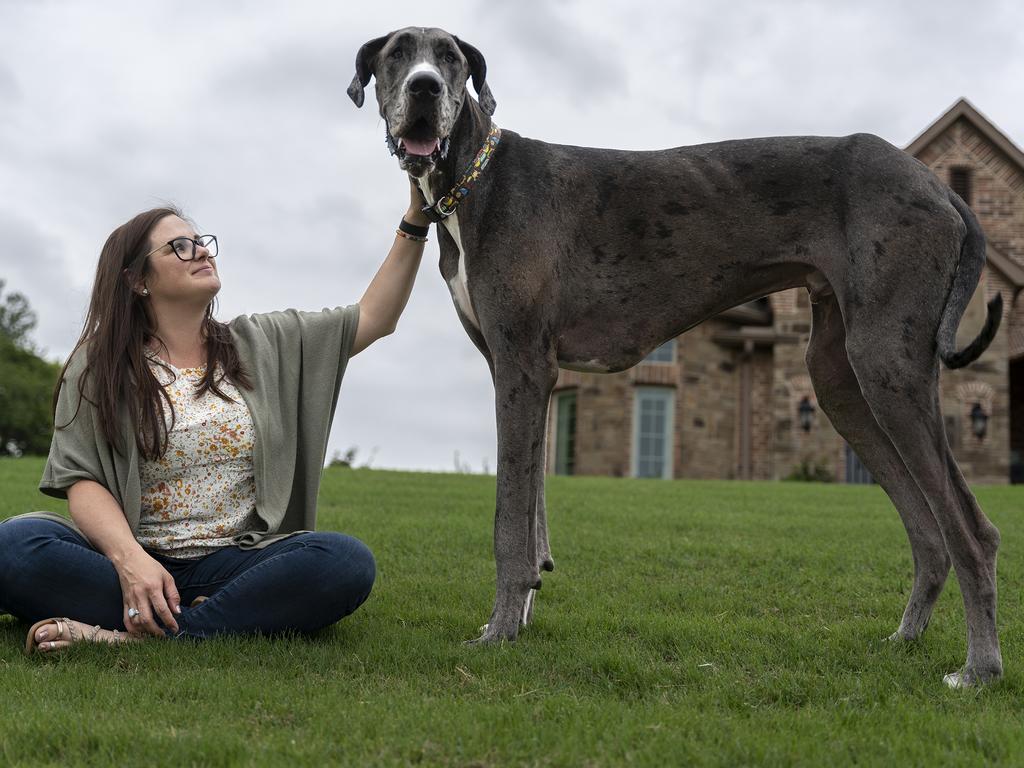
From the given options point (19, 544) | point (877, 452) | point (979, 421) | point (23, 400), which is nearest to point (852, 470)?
point (979, 421)

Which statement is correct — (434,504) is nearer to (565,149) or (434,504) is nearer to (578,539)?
(578,539)

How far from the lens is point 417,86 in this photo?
3.53 m

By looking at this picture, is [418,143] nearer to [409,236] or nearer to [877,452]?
[409,236]

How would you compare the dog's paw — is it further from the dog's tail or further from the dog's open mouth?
the dog's open mouth

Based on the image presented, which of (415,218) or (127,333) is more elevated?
(415,218)

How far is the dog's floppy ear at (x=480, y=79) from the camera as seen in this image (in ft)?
13.0

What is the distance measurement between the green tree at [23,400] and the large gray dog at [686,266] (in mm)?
41517

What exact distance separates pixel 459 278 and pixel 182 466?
1.36 metres

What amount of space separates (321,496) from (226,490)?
225 inches

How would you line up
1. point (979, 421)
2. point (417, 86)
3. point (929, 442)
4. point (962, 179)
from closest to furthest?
point (929, 442), point (417, 86), point (979, 421), point (962, 179)

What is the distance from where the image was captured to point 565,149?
408cm

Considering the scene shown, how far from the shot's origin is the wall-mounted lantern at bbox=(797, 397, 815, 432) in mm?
20922

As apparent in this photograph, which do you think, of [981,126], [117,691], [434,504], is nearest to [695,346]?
[981,126]

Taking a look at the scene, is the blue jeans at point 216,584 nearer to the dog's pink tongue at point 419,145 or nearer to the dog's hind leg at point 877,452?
the dog's pink tongue at point 419,145
